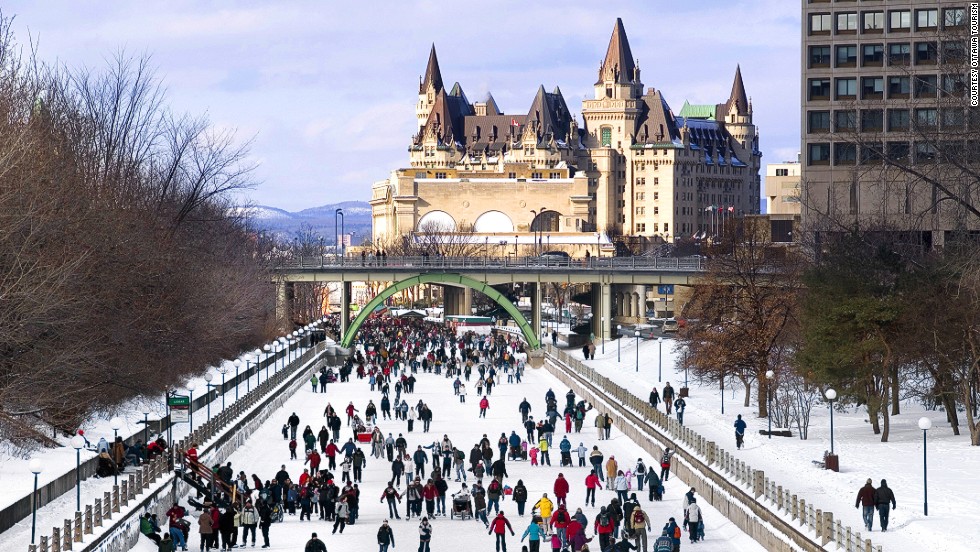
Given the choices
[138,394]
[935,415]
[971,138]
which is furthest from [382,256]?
[971,138]

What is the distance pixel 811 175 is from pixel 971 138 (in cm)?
4351

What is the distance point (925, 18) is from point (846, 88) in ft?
16.6

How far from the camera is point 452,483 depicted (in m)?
42.7

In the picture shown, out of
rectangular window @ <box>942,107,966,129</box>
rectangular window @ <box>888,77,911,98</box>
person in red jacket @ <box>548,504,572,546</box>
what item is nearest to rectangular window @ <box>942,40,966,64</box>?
rectangular window @ <box>942,107,966,129</box>

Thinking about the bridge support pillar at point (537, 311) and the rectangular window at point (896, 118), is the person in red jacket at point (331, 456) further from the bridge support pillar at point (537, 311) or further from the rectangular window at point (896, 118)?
the bridge support pillar at point (537, 311)

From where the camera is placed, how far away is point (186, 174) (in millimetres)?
69875

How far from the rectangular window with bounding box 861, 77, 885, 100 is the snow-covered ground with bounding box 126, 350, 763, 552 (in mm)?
20033

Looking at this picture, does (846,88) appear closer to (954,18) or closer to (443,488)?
(954,18)

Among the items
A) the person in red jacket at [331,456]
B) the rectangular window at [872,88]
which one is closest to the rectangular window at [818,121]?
the rectangular window at [872,88]

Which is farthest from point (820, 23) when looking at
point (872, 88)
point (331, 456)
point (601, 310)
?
point (331, 456)

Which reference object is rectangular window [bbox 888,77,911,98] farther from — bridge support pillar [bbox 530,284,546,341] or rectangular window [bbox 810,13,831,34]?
bridge support pillar [bbox 530,284,546,341]

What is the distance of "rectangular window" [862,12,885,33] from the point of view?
256ft

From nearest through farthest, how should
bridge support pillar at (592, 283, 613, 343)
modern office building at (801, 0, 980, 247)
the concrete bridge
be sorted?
modern office building at (801, 0, 980, 247)
the concrete bridge
bridge support pillar at (592, 283, 613, 343)

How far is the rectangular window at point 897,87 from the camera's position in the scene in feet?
254
